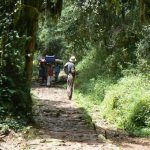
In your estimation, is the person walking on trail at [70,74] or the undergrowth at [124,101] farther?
the person walking on trail at [70,74]

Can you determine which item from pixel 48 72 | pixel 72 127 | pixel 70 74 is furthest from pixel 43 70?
pixel 72 127

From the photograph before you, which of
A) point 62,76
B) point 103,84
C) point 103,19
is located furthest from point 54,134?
point 62,76

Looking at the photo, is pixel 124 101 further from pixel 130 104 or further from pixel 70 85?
pixel 70 85

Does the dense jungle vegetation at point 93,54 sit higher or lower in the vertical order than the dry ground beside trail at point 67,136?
higher

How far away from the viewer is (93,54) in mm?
27453

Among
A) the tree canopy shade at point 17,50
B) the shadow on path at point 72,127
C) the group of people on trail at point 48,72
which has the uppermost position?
the tree canopy shade at point 17,50

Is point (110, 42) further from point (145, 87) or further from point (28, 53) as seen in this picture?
point (28, 53)

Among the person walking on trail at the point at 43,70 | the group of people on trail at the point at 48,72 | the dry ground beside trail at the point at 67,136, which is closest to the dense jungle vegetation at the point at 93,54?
the dry ground beside trail at the point at 67,136

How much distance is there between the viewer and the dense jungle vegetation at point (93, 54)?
13.8m

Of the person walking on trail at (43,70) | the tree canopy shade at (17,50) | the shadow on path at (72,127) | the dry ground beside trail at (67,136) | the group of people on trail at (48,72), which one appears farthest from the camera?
the person walking on trail at (43,70)

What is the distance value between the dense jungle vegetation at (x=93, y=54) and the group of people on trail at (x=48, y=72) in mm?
1509

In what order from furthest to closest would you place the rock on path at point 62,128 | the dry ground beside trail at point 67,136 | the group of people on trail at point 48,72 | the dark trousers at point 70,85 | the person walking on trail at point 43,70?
the person walking on trail at point 43,70 → the group of people on trail at point 48,72 → the dark trousers at point 70,85 → the rock on path at point 62,128 → the dry ground beside trail at point 67,136

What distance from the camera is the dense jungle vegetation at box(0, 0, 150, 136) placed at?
13.8 m

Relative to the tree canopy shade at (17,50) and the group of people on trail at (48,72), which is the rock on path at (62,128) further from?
the group of people on trail at (48,72)
